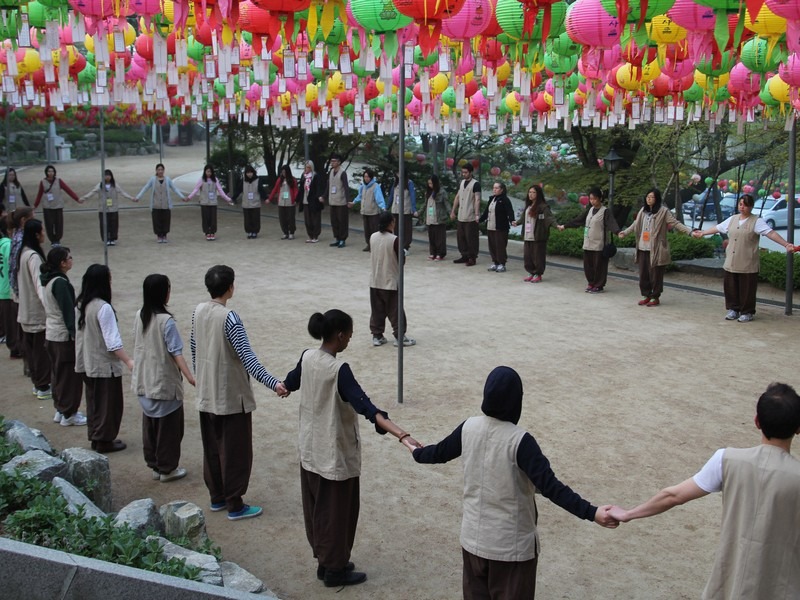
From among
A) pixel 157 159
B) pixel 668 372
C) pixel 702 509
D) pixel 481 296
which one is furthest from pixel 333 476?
pixel 157 159

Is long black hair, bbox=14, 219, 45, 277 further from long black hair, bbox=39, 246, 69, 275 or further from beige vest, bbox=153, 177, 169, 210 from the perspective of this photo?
beige vest, bbox=153, 177, 169, 210

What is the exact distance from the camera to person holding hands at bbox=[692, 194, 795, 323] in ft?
37.8

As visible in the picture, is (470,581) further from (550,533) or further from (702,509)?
(702,509)

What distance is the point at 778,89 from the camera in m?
9.76

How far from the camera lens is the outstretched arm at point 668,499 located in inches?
136

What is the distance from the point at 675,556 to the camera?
5355 mm

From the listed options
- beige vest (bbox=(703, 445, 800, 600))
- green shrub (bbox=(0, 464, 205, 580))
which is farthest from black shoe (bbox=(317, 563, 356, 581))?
beige vest (bbox=(703, 445, 800, 600))

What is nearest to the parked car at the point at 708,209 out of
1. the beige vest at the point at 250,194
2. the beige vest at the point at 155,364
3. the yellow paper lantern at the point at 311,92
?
the beige vest at the point at 250,194

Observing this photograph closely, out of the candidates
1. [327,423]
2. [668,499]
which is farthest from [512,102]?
[668,499]

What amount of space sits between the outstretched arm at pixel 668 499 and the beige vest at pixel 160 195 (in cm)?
1649

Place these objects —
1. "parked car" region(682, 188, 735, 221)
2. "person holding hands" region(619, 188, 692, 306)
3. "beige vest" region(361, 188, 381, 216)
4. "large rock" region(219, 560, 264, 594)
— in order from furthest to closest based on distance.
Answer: "parked car" region(682, 188, 735, 221) → "beige vest" region(361, 188, 381, 216) → "person holding hands" region(619, 188, 692, 306) → "large rock" region(219, 560, 264, 594)

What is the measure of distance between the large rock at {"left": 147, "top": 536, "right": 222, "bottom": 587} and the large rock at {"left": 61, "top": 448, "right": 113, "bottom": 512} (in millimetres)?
1239

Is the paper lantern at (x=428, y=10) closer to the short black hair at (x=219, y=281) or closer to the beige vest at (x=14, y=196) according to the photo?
the short black hair at (x=219, y=281)

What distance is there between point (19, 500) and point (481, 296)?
31.2 feet
